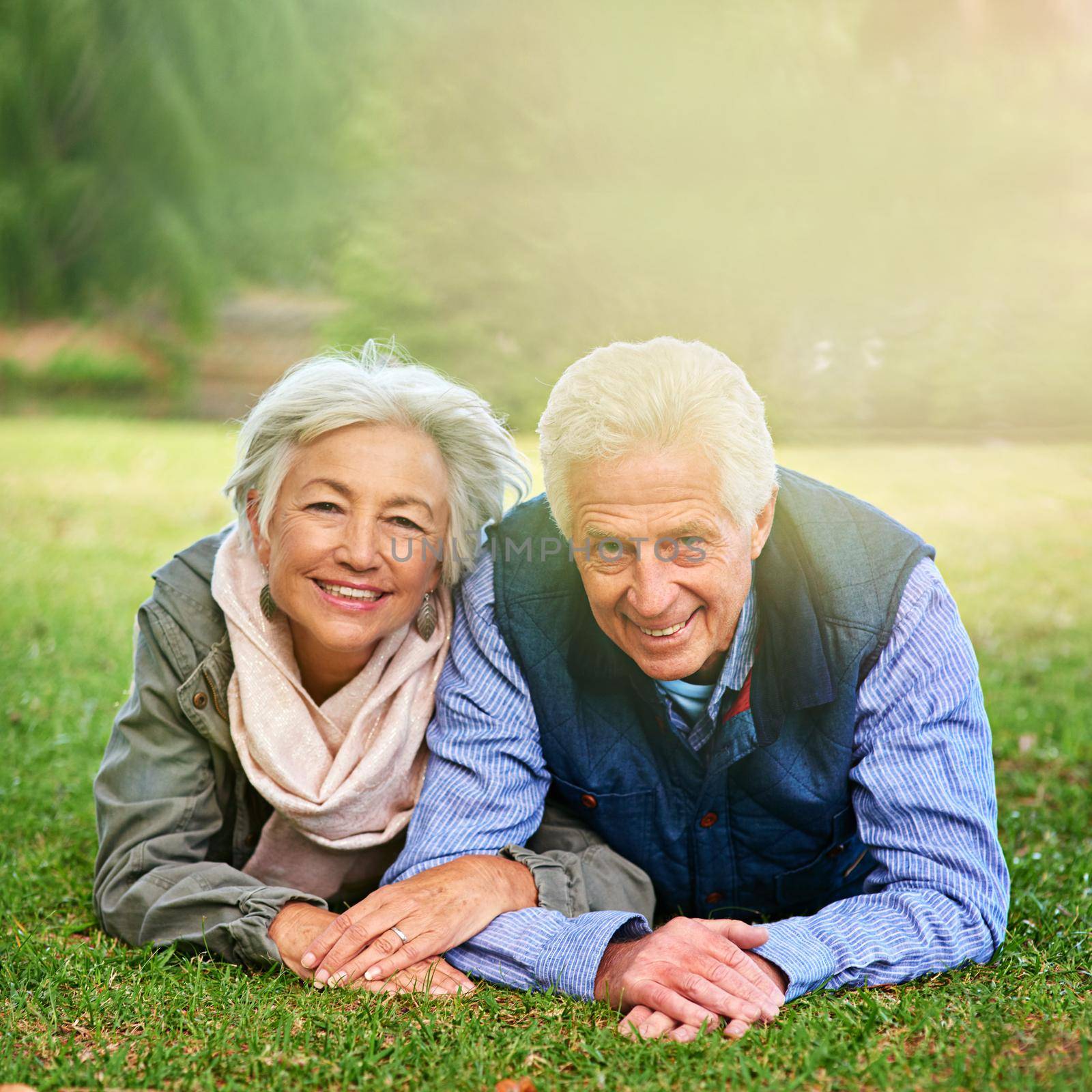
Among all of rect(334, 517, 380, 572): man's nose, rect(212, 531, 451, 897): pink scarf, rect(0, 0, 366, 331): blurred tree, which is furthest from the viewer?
rect(0, 0, 366, 331): blurred tree

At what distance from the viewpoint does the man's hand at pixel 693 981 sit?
7.29ft

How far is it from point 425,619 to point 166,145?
1457 cm

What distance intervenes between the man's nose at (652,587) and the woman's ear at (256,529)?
96cm

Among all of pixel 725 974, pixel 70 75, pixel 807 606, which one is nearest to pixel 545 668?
pixel 807 606

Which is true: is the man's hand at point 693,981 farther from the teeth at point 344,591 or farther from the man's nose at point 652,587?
the teeth at point 344,591

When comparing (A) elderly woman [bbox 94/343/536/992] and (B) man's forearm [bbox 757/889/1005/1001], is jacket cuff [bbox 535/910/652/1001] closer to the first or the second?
(A) elderly woman [bbox 94/343/536/992]

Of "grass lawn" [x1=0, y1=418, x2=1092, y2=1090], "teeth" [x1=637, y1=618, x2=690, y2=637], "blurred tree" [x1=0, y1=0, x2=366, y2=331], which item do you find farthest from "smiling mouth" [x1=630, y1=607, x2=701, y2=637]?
"blurred tree" [x1=0, y1=0, x2=366, y2=331]

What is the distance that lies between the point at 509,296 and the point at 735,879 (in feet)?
37.1

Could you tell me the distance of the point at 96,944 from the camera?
2.80 m

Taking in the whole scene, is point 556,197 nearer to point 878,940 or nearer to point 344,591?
point 344,591

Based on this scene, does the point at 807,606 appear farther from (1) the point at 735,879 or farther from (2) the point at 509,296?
(2) the point at 509,296

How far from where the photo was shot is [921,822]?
2473 mm

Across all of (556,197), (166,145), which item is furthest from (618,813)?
(166,145)

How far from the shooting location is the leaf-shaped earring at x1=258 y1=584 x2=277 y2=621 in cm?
285
